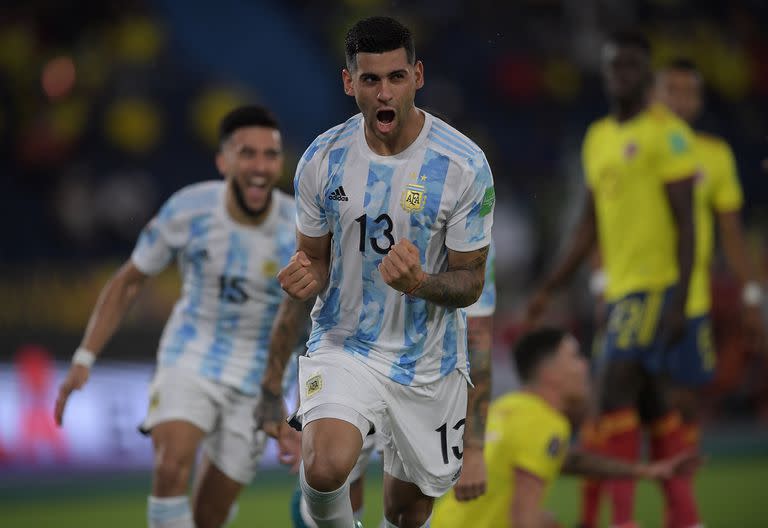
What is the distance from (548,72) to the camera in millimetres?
17375

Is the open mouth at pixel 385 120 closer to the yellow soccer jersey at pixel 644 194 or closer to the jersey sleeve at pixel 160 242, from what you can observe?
the jersey sleeve at pixel 160 242

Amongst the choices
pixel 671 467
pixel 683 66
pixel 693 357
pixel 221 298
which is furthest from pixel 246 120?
pixel 683 66

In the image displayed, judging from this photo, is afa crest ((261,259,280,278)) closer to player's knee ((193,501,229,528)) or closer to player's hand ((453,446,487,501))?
player's knee ((193,501,229,528))

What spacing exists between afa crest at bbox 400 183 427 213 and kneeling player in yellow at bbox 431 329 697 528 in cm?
170

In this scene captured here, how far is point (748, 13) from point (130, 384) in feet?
39.7

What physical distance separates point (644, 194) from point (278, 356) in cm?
276

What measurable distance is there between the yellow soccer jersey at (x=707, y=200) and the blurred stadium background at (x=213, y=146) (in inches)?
70.7

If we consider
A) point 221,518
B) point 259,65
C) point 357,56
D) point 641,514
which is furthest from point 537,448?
point 259,65

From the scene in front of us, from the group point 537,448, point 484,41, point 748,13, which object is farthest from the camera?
point 748,13

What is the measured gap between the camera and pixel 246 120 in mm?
6070

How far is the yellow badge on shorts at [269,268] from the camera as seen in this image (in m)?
6.03

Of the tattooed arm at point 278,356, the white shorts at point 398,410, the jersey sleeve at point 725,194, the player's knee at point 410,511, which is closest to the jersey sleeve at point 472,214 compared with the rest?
the white shorts at point 398,410

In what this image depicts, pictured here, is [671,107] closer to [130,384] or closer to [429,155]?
[429,155]

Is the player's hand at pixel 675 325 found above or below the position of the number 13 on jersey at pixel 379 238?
below
